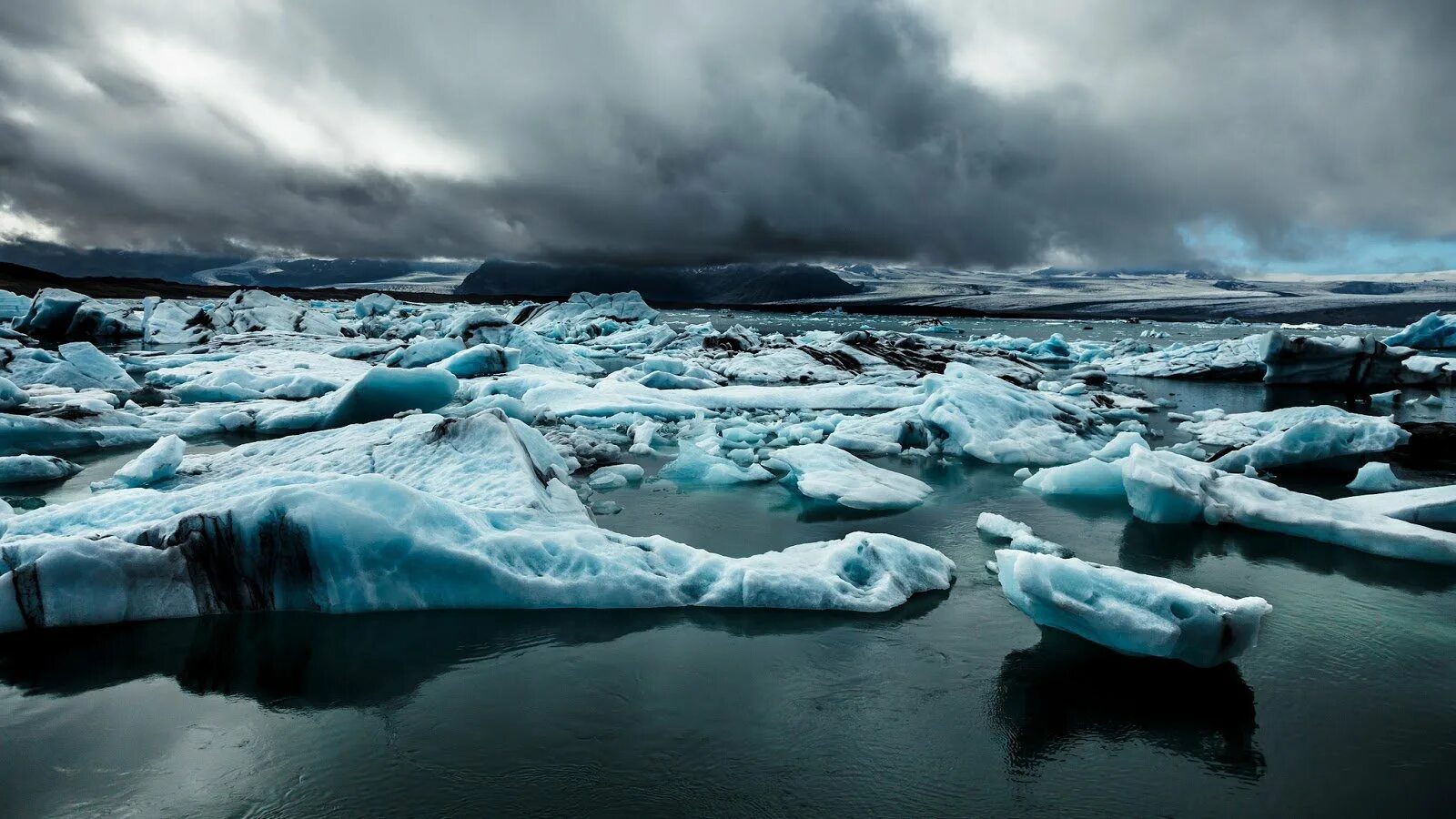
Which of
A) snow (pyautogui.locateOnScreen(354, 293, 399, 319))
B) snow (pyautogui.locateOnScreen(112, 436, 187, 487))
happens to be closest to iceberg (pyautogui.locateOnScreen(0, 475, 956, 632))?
snow (pyautogui.locateOnScreen(112, 436, 187, 487))

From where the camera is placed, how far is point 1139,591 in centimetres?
354

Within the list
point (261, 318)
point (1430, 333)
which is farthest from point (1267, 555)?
point (1430, 333)

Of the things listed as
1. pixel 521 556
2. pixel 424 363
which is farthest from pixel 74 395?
pixel 521 556

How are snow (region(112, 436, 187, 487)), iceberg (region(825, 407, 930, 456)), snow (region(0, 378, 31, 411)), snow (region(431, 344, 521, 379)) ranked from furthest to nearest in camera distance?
snow (region(431, 344, 521, 379)) < snow (region(0, 378, 31, 411)) < iceberg (region(825, 407, 930, 456)) < snow (region(112, 436, 187, 487))

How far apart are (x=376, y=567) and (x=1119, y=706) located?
3796 mm

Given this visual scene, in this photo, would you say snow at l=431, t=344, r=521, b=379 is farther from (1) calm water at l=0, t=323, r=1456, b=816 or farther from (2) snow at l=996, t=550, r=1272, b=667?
(2) snow at l=996, t=550, r=1272, b=667

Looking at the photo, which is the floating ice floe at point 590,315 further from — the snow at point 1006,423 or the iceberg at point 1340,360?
the snow at point 1006,423

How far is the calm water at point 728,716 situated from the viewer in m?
2.66

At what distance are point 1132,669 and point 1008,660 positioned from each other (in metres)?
0.57

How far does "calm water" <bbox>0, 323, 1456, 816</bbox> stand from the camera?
2.66 m

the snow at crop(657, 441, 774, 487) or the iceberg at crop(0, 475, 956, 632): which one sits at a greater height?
the iceberg at crop(0, 475, 956, 632)

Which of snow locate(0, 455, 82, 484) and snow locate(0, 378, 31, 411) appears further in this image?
snow locate(0, 378, 31, 411)

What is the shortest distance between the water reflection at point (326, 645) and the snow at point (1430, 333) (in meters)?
31.1

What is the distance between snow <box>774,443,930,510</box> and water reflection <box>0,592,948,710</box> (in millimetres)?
2121
